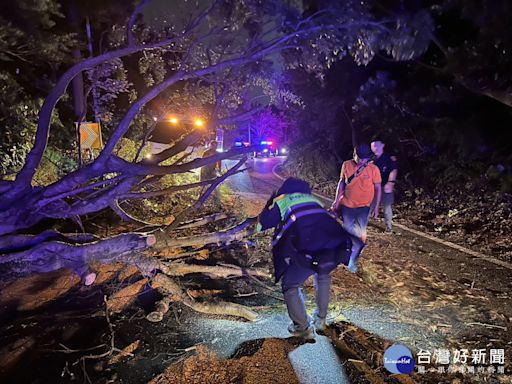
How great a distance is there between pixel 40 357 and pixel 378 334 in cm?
334

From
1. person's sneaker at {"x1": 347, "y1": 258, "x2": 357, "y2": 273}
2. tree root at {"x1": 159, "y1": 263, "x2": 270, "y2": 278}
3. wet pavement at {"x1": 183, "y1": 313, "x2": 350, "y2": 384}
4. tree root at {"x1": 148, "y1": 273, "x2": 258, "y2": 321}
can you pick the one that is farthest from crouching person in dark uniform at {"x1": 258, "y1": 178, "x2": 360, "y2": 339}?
tree root at {"x1": 159, "y1": 263, "x2": 270, "y2": 278}

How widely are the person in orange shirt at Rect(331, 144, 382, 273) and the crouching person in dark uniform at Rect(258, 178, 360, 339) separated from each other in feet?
5.46

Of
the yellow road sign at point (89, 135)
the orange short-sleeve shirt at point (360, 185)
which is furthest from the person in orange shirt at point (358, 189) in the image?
the yellow road sign at point (89, 135)

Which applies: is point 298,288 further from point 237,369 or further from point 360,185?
point 360,185

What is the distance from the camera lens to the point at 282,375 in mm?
2885

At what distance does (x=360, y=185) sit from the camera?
4879 mm

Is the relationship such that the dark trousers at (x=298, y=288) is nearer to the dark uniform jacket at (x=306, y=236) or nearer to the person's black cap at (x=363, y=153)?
the dark uniform jacket at (x=306, y=236)

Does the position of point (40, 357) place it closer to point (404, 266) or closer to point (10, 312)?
point (10, 312)

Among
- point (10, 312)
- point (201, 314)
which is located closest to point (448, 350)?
point (201, 314)

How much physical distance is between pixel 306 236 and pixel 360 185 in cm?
233

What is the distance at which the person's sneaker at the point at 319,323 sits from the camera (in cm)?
337

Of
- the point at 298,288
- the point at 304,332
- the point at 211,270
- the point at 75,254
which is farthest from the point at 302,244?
the point at 75,254

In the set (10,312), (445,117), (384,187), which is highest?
(445,117)

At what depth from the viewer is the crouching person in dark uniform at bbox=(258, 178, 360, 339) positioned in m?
2.86
